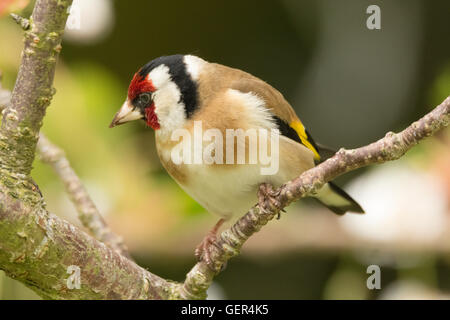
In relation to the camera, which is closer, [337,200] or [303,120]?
[337,200]

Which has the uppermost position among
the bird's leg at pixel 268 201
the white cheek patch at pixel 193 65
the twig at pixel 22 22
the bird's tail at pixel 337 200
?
the white cheek patch at pixel 193 65

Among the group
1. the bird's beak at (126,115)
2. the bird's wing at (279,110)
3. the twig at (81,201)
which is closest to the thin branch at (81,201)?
the twig at (81,201)

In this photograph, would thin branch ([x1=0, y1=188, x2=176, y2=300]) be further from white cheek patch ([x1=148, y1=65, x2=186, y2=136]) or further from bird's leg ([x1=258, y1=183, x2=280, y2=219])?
white cheek patch ([x1=148, y1=65, x2=186, y2=136])

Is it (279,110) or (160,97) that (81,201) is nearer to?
(160,97)

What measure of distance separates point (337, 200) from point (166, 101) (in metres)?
0.94

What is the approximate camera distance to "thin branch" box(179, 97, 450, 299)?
1.60 meters

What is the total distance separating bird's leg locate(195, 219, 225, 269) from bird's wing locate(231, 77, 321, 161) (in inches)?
18.4

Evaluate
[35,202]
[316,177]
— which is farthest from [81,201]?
[316,177]

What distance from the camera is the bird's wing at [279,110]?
8.52ft

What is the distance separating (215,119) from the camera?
2.43 metres

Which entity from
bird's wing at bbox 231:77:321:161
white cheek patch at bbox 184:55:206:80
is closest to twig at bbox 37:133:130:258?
white cheek patch at bbox 184:55:206:80

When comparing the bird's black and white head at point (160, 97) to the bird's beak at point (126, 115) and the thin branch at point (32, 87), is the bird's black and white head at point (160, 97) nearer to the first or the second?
the bird's beak at point (126, 115)

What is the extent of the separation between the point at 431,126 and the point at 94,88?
178 centimetres

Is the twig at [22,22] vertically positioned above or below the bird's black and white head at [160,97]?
below
